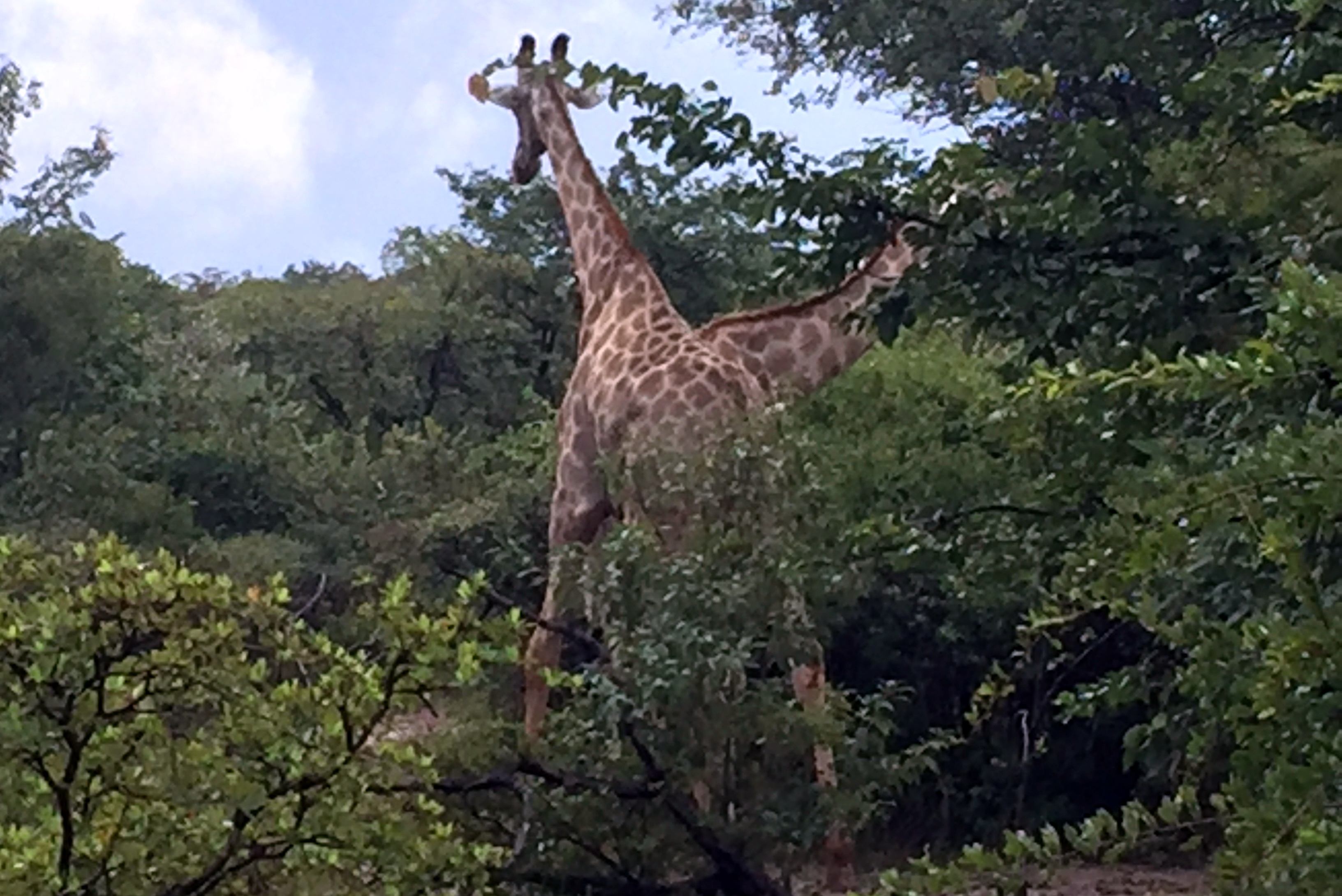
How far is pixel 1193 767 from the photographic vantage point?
432cm

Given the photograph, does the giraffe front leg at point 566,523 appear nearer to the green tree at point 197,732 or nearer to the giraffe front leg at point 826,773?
the giraffe front leg at point 826,773

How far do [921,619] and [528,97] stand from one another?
2673 mm

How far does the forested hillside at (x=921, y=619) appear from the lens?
262 centimetres

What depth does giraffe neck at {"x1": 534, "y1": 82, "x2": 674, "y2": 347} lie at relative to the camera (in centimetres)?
708

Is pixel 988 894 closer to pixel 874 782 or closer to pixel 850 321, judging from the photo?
pixel 874 782

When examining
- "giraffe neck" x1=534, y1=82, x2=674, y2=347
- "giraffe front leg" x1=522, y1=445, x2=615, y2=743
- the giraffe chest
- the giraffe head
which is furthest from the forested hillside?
the giraffe head

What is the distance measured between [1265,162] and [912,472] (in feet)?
11.7

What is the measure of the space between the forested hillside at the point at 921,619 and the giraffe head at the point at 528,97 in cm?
128

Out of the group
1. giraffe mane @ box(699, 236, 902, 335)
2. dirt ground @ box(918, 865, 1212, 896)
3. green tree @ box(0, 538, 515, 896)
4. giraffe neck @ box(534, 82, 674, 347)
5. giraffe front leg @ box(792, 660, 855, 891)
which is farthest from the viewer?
giraffe neck @ box(534, 82, 674, 347)

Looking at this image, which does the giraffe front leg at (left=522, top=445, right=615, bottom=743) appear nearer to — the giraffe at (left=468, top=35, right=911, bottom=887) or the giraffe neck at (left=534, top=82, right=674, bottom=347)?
the giraffe at (left=468, top=35, right=911, bottom=887)

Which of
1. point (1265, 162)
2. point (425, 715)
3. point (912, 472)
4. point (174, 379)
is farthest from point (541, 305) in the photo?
point (1265, 162)

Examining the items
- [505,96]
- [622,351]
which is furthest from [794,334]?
[505,96]

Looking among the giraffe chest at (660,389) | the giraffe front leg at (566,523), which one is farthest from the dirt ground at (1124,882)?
the giraffe chest at (660,389)

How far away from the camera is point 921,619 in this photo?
7.11 m
